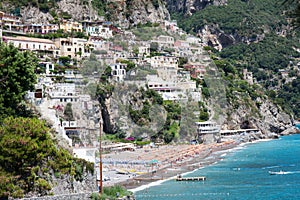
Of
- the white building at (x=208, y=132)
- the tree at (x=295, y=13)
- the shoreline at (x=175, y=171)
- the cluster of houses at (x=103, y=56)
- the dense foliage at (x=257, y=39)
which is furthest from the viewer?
the dense foliage at (x=257, y=39)

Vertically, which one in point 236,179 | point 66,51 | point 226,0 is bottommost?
point 236,179

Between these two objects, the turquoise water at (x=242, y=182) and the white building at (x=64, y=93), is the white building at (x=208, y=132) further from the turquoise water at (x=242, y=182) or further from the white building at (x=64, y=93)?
the white building at (x=64, y=93)

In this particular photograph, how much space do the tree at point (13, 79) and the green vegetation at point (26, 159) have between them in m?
1.79

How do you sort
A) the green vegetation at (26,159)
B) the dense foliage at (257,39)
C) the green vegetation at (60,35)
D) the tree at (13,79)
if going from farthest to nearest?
the dense foliage at (257,39)
the green vegetation at (60,35)
the tree at (13,79)
the green vegetation at (26,159)

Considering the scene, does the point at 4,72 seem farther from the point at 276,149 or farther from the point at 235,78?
the point at 235,78

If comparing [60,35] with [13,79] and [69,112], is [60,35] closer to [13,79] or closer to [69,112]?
[69,112]

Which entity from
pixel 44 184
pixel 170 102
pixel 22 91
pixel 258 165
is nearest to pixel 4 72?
pixel 22 91

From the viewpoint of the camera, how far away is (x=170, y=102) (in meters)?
82.9

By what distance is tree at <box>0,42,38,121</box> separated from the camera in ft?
89.1

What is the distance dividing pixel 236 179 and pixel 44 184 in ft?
97.1

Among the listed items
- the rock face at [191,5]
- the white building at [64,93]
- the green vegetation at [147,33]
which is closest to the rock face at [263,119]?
the green vegetation at [147,33]

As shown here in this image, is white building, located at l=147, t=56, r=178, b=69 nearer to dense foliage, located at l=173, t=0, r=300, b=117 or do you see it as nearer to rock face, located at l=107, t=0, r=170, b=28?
rock face, located at l=107, t=0, r=170, b=28

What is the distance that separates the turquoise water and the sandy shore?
2.08m

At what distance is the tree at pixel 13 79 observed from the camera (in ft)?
89.1
